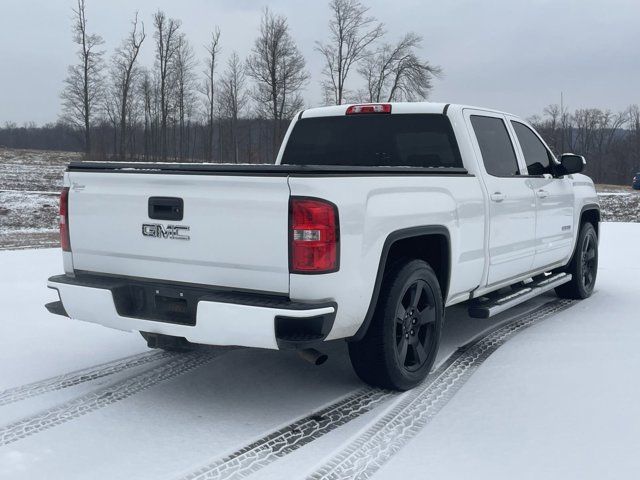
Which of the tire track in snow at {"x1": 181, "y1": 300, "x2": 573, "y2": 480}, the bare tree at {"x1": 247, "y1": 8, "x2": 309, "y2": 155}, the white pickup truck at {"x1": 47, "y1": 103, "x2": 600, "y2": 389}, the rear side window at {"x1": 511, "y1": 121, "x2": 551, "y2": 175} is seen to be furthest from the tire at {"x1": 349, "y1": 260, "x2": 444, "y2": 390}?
the bare tree at {"x1": 247, "y1": 8, "x2": 309, "y2": 155}

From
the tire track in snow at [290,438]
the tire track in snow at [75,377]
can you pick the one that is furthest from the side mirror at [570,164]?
the tire track in snow at [75,377]

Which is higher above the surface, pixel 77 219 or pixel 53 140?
pixel 53 140

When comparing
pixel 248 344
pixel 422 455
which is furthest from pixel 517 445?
pixel 248 344

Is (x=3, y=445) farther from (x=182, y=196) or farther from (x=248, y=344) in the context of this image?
(x=182, y=196)

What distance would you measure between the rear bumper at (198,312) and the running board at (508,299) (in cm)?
189

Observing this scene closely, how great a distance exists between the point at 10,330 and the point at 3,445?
8.22 feet

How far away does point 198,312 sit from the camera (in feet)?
12.1

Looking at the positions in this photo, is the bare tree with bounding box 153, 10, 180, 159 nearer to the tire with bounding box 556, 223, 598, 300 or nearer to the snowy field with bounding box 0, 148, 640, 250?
the snowy field with bounding box 0, 148, 640, 250

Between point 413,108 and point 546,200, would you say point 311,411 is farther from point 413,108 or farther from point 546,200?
point 546,200

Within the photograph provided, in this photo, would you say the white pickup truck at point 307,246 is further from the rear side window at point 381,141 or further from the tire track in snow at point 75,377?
the tire track in snow at point 75,377

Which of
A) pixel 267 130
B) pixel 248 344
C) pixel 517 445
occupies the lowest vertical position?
pixel 517 445

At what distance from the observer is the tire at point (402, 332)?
13.5 ft

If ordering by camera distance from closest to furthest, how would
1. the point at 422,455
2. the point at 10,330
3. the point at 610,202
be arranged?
the point at 422,455 < the point at 10,330 < the point at 610,202

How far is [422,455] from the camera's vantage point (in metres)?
3.38
